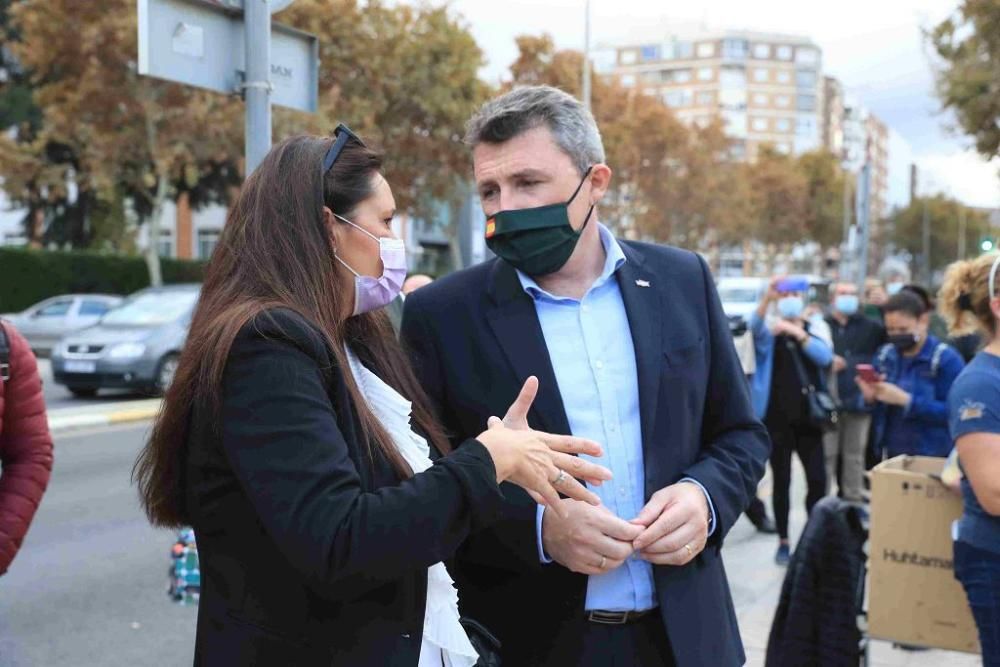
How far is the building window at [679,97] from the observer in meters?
124

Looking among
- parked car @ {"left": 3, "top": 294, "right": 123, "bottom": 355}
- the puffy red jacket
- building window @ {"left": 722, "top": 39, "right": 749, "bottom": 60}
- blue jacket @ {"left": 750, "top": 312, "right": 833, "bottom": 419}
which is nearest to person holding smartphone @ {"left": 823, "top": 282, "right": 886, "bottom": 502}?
blue jacket @ {"left": 750, "top": 312, "right": 833, "bottom": 419}

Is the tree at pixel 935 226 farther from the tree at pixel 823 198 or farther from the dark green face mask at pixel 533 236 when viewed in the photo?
the dark green face mask at pixel 533 236

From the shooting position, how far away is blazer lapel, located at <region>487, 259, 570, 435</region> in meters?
2.23

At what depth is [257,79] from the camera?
3.75 meters

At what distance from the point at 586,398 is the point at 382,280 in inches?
22.6

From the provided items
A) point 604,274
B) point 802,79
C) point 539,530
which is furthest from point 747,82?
point 539,530

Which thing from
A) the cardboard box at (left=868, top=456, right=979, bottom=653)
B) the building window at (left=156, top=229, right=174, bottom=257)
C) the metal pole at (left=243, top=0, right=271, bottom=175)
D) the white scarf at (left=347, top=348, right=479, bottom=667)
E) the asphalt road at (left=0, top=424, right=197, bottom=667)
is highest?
the building window at (left=156, top=229, right=174, bottom=257)

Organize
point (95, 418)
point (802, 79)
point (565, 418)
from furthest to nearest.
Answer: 1. point (802, 79)
2. point (95, 418)
3. point (565, 418)

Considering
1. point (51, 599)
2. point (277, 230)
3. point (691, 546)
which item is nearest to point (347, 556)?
point (277, 230)

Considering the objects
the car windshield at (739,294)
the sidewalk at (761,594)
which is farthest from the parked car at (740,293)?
the sidewalk at (761,594)

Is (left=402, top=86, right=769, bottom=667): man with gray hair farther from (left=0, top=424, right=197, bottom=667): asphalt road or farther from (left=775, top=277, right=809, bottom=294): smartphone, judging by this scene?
(left=775, top=277, right=809, bottom=294): smartphone

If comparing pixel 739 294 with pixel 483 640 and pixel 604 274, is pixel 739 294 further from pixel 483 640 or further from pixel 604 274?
pixel 483 640

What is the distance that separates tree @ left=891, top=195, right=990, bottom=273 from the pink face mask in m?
70.9

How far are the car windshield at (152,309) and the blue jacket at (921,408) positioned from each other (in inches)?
419
